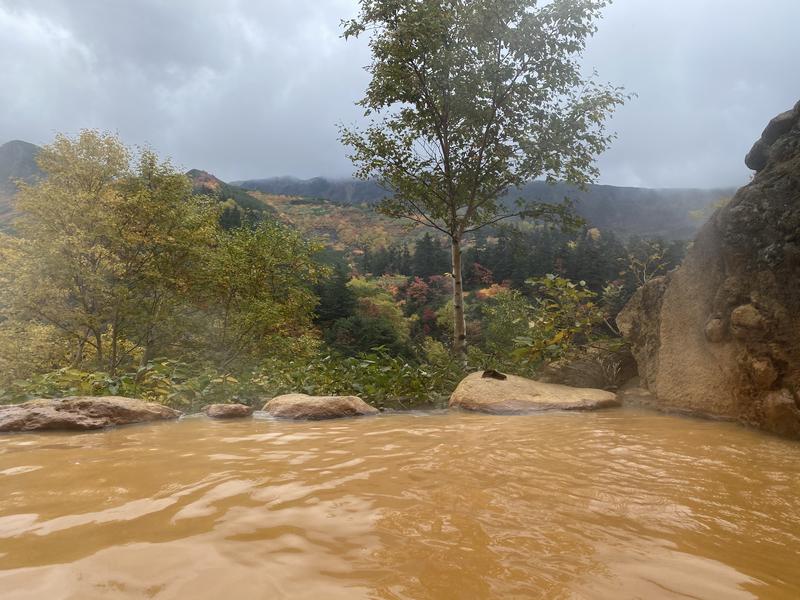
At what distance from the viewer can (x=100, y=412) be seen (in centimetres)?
475

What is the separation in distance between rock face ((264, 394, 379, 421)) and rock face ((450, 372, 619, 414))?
139 cm

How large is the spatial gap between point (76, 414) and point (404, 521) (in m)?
4.38

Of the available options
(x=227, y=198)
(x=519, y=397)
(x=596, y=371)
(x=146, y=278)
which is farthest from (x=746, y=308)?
(x=227, y=198)

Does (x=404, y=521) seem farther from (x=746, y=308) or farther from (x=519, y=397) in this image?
(x=519, y=397)

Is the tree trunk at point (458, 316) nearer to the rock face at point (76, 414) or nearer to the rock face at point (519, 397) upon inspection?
the rock face at point (519, 397)

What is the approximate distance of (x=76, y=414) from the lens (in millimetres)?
4586

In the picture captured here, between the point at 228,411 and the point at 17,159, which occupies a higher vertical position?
Answer: the point at 17,159

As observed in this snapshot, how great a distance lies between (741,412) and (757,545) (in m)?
3.35

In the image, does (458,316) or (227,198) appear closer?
(458,316)

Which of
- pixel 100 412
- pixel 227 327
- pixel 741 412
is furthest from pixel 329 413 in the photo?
pixel 227 327

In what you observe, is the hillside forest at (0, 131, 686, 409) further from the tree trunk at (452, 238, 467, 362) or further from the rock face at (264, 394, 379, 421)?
the rock face at (264, 394, 379, 421)

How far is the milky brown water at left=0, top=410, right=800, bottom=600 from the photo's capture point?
1.25 m

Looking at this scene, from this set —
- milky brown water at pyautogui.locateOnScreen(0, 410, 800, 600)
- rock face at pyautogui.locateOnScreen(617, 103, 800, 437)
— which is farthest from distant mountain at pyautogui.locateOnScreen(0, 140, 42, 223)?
rock face at pyautogui.locateOnScreen(617, 103, 800, 437)

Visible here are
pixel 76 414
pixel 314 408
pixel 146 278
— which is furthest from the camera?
pixel 146 278
